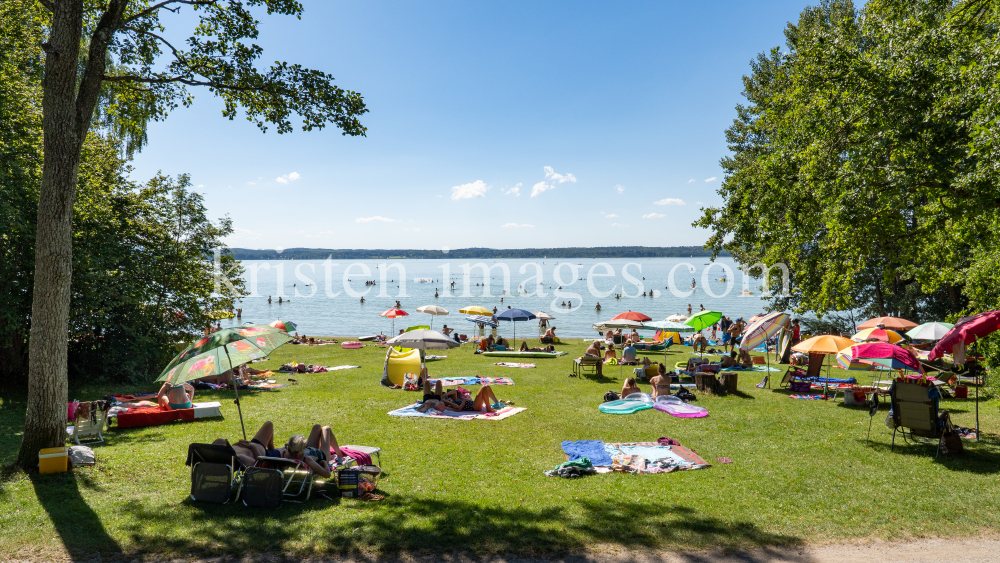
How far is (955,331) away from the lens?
919 centimetres

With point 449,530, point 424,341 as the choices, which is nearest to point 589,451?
point 449,530

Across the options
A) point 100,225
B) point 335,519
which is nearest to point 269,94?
point 335,519

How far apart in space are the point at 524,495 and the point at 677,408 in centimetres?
697

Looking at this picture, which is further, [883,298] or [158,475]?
[883,298]

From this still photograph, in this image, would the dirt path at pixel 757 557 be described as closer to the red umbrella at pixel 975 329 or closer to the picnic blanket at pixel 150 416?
the red umbrella at pixel 975 329

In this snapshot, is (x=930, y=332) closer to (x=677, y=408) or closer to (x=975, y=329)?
(x=975, y=329)

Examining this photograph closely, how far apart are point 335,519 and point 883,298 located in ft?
101

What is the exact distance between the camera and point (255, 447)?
→ 7855mm

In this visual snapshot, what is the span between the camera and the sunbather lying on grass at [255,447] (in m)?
7.52

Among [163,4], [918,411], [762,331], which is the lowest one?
[918,411]

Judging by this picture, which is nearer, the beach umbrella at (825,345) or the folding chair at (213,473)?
the folding chair at (213,473)

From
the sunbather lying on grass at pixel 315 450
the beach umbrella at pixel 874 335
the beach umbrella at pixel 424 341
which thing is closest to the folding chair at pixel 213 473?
the sunbather lying on grass at pixel 315 450

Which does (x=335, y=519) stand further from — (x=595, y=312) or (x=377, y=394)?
(x=595, y=312)

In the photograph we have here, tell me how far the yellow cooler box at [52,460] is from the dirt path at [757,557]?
115 inches
